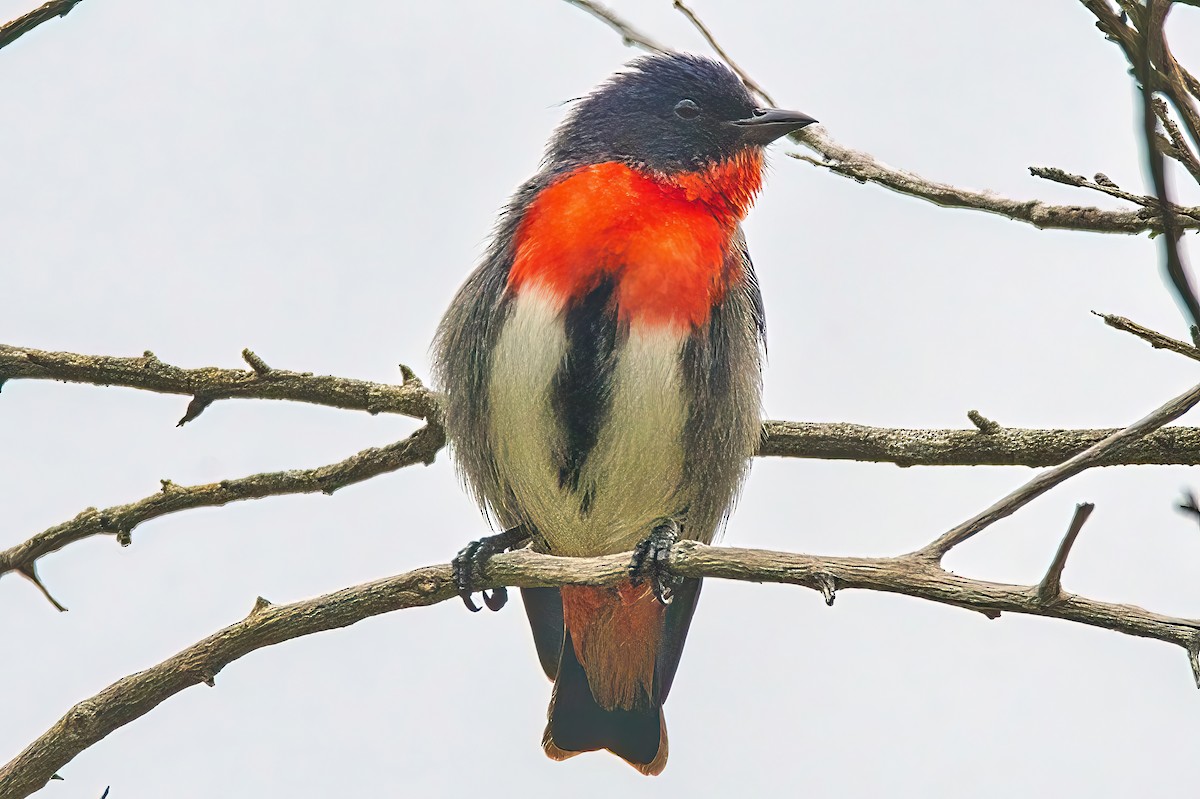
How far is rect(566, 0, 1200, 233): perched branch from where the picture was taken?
12.4 feet

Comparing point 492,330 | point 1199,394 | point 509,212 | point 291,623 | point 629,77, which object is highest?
point 629,77

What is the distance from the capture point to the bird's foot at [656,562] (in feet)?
11.9

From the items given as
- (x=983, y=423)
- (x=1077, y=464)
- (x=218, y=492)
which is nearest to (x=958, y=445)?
(x=983, y=423)

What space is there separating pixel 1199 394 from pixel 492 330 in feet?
8.06

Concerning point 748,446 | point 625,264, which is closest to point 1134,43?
point 625,264

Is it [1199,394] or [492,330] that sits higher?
[492,330]

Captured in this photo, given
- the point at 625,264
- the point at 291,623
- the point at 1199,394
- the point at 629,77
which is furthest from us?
the point at 629,77

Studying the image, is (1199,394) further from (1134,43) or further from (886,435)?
(886,435)

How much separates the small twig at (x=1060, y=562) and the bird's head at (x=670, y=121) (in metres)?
2.28

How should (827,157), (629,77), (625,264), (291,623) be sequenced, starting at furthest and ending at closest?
(629,77) < (827,157) < (625,264) < (291,623)

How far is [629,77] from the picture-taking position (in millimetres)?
4809

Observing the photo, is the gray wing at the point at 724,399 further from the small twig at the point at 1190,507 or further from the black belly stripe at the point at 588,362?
the small twig at the point at 1190,507

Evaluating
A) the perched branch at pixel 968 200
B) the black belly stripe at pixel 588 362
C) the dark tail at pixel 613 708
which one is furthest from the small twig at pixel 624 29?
the dark tail at pixel 613 708

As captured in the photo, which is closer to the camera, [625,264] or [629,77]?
[625,264]
